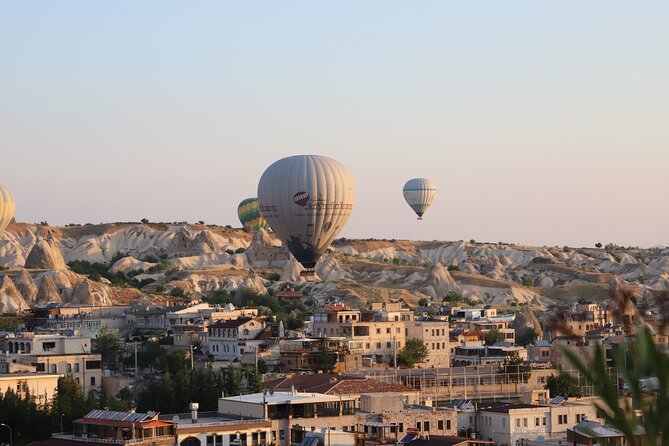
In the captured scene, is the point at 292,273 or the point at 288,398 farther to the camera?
the point at 292,273

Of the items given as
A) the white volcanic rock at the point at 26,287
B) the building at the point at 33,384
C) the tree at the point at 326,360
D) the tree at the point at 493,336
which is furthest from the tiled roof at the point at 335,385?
the white volcanic rock at the point at 26,287

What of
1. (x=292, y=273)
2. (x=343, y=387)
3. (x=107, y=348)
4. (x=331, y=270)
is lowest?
(x=343, y=387)

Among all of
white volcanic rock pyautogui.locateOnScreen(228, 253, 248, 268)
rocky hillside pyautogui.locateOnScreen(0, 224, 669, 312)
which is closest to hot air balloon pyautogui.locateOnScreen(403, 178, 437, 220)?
rocky hillside pyautogui.locateOnScreen(0, 224, 669, 312)

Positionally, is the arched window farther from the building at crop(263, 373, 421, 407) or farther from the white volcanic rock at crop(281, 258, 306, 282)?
the white volcanic rock at crop(281, 258, 306, 282)

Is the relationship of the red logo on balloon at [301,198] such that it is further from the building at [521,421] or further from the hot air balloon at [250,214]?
the hot air balloon at [250,214]

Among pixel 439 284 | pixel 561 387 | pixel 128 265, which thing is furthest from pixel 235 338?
pixel 128 265

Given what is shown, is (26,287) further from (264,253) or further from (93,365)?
(93,365)

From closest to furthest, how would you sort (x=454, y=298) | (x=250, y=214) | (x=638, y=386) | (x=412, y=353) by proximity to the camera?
1. (x=638, y=386)
2. (x=412, y=353)
3. (x=454, y=298)
4. (x=250, y=214)
